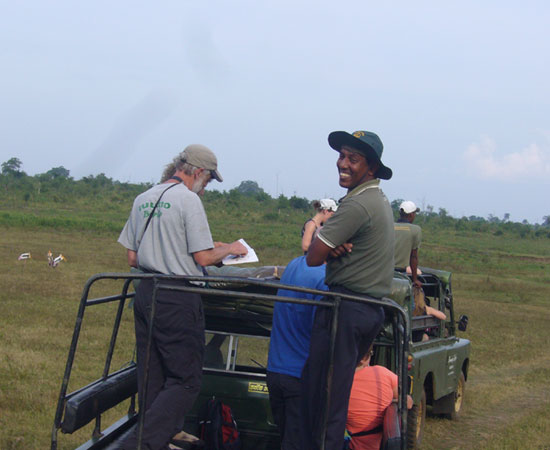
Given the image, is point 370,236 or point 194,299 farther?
point 194,299

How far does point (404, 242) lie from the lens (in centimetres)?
766

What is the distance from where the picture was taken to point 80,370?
817 cm

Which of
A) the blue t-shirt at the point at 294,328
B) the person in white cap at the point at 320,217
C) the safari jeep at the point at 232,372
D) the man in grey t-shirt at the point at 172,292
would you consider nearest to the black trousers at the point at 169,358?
the man in grey t-shirt at the point at 172,292

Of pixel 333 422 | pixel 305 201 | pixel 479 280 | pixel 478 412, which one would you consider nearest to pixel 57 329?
pixel 478 412

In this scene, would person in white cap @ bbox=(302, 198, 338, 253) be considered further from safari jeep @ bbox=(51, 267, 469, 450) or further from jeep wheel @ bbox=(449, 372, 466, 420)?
jeep wheel @ bbox=(449, 372, 466, 420)

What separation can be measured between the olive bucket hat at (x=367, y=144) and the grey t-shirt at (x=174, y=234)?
863mm

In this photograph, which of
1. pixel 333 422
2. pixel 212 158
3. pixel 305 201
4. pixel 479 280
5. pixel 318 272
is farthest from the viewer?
pixel 305 201

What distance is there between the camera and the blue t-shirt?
12.1 ft

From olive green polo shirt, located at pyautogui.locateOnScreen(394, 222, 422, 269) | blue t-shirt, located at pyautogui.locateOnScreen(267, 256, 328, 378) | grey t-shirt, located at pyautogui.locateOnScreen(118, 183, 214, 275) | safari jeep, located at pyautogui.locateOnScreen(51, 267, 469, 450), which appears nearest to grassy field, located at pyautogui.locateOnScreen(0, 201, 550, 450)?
safari jeep, located at pyautogui.locateOnScreen(51, 267, 469, 450)

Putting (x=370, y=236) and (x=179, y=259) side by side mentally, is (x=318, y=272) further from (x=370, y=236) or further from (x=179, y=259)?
(x=179, y=259)

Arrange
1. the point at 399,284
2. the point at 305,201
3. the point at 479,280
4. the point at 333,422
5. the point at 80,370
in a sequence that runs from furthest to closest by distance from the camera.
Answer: the point at 305,201
the point at 479,280
the point at 80,370
the point at 399,284
the point at 333,422

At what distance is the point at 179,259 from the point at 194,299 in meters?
0.26

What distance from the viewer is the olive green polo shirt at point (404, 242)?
764cm

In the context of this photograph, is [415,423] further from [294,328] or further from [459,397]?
[294,328]
